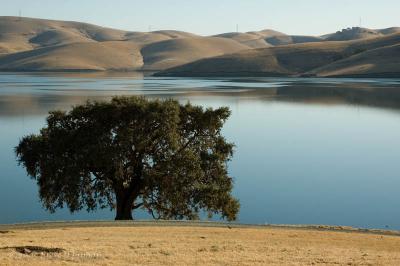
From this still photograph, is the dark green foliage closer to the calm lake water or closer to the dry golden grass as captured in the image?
the calm lake water

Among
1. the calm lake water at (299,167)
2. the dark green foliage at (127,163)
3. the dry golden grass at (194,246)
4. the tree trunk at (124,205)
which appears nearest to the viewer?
the dry golden grass at (194,246)

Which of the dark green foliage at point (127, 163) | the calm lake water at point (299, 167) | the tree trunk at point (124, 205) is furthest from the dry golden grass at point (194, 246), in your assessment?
the calm lake water at point (299, 167)

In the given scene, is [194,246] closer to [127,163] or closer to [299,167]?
[127,163]

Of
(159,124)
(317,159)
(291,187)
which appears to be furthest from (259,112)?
(159,124)

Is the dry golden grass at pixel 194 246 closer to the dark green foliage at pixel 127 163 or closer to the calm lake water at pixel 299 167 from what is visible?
the dark green foliage at pixel 127 163

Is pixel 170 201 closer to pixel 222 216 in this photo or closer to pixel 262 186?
pixel 222 216

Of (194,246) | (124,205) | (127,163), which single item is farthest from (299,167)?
(194,246)

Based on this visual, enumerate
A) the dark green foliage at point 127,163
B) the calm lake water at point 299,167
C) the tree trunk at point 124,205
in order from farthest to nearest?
the calm lake water at point 299,167 → the tree trunk at point 124,205 → the dark green foliage at point 127,163

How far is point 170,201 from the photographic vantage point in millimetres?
32281

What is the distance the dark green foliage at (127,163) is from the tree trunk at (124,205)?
0.07 ft

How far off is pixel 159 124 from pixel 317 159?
24.0 m

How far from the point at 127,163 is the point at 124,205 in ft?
7.17

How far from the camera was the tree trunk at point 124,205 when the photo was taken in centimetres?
3209

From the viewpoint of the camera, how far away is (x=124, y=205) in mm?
32531
